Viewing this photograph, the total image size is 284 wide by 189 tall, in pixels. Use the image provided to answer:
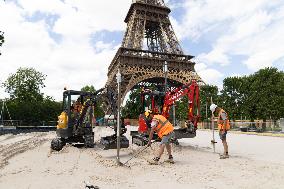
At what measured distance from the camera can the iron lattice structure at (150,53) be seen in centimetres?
4984

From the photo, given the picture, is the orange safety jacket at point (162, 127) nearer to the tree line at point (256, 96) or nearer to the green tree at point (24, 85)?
the tree line at point (256, 96)

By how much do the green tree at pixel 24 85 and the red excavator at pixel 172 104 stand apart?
61.6 meters

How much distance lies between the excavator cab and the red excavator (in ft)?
8.53

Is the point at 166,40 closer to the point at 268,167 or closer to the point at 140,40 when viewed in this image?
the point at 140,40

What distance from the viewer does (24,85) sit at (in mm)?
72688

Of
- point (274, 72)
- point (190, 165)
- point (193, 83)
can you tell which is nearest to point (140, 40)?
point (274, 72)

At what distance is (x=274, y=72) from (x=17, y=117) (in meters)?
46.0

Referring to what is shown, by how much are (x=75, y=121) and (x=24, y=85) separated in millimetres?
63741

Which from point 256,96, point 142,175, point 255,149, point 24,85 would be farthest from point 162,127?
point 24,85

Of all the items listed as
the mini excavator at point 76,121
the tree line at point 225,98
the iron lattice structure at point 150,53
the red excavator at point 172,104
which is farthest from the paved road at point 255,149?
the iron lattice structure at point 150,53

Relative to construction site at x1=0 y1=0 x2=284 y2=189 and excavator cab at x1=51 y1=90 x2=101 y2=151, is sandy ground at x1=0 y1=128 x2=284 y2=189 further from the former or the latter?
excavator cab at x1=51 y1=90 x2=101 y2=151

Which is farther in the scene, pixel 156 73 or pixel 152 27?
pixel 152 27

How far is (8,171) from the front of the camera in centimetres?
839

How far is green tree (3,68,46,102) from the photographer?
72.2 metres
